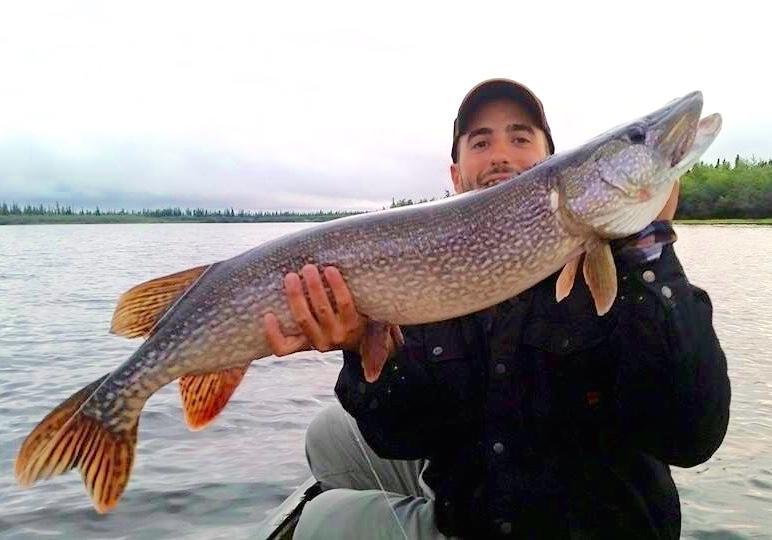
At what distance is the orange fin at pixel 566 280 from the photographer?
2258 millimetres

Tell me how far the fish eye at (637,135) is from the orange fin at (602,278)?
0.43m

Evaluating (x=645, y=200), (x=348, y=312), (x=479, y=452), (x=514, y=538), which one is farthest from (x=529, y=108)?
(x=514, y=538)

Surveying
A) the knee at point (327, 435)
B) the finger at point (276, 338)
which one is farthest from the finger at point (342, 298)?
the knee at point (327, 435)

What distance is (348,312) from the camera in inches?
94.9

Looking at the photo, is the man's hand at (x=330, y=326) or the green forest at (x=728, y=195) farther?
the green forest at (x=728, y=195)

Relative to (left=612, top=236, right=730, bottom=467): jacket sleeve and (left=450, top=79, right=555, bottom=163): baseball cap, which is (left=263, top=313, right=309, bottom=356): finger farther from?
(left=450, top=79, right=555, bottom=163): baseball cap

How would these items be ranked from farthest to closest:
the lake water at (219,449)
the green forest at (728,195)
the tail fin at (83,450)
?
the green forest at (728,195) < the lake water at (219,449) < the tail fin at (83,450)

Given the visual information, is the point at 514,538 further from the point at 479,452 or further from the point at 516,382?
the point at 516,382

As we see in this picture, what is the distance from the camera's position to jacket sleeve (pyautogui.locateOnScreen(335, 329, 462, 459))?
94.7 inches

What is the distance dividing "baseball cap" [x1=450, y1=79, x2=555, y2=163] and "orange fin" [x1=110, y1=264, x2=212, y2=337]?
1.60m

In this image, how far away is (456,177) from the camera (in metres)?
3.56

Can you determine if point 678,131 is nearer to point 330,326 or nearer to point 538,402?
point 538,402

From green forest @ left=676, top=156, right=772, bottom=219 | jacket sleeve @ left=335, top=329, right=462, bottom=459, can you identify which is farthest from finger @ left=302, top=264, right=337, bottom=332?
green forest @ left=676, top=156, right=772, bottom=219

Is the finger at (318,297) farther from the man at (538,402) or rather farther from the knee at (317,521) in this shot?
the knee at (317,521)
